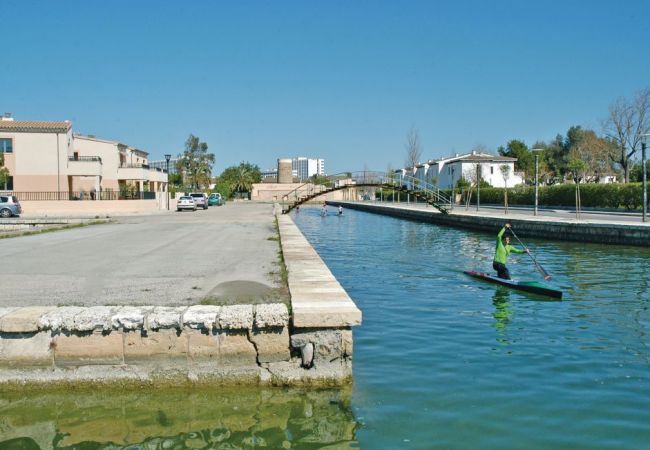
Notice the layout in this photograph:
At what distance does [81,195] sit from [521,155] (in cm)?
7529

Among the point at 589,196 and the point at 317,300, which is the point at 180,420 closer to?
the point at 317,300

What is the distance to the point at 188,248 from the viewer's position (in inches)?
747

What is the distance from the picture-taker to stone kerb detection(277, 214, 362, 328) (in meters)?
7.65

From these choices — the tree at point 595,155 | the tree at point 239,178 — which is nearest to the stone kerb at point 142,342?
the tree at point 595,155

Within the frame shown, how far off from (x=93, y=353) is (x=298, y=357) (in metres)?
2.44

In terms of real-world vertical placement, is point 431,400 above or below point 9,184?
below

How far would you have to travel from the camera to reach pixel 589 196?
53469mm

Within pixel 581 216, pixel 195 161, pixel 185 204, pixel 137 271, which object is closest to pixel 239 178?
pixel 195 161

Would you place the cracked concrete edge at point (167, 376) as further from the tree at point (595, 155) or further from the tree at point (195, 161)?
the tree at point (195, 161)

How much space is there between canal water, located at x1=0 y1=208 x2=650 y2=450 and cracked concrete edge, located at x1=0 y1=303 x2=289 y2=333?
768mm

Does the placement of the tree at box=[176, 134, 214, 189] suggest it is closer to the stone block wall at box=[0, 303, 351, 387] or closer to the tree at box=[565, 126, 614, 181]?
the tree at box=[565, 126, 614, 181]

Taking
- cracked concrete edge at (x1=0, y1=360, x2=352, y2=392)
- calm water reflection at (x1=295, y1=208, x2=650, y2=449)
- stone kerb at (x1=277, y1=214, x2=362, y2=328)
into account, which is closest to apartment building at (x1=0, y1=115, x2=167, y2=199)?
calm water reflection at (x1=295, y1=208, x2=650, y2=449)

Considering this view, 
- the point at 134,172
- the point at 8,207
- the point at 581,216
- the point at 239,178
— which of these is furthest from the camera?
the point at 239,178

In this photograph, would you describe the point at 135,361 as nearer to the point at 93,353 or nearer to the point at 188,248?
the point at 93,353
